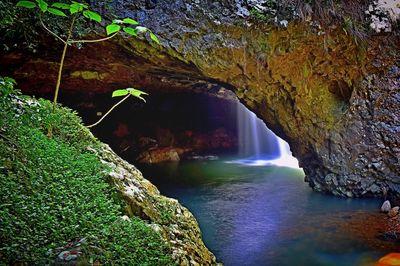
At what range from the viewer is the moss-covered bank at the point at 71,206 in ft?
5.57

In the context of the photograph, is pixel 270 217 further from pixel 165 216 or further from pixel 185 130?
pixel 185 130

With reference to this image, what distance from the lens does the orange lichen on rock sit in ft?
16.2

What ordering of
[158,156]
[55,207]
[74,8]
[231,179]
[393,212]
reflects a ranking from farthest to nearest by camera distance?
1. [158,156]
2. [231,179]
3. [393,212]
4. [74,8]
5. [55,207]

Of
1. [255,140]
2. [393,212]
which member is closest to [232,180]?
[393,212]

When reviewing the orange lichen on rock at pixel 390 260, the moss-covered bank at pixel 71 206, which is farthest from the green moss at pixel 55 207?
the orange lichen on rock at pixel 390 260

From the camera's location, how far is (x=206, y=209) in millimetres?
7902

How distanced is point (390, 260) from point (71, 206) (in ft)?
16.9

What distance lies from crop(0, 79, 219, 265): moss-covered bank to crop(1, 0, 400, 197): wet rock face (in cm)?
434

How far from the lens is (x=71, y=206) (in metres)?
2.12

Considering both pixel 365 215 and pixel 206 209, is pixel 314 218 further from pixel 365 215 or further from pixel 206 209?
pixel 206 209


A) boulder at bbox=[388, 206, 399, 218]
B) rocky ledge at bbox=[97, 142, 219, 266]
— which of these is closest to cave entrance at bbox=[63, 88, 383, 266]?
boulder at bbox=[388, 206, 399, 218]

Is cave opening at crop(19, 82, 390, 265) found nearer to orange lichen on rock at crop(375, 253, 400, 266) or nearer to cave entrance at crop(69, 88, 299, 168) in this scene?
cave entrance at crop(69, 88, 299, 168)

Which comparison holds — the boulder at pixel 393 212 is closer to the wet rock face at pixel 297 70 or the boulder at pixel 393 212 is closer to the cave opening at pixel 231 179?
the cave opening at pixel 231 179

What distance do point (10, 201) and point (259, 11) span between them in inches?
251
